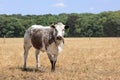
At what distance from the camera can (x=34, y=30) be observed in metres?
14.2

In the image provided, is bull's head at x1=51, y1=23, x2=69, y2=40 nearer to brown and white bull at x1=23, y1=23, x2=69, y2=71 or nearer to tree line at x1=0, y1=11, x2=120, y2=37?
brown and white bull at x1=23, y1=23, x2=69, y2=71

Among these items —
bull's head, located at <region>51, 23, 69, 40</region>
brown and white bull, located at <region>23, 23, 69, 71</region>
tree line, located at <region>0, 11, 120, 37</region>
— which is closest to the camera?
bull's head, located at <region>51, 23, 69, 40</region>

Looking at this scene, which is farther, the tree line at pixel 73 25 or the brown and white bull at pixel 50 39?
the tree line at pixel 73 25

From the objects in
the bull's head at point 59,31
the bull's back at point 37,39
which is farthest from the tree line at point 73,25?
the bull's head at point 59,31

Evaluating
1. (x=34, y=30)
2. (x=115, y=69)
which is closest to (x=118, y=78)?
(x=115, y=69)

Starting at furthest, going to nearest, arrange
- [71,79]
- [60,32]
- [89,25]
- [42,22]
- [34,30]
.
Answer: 1. [89,25]
2. [42,22]
3. [34,30]
4. [60,32]
5. [71,79]

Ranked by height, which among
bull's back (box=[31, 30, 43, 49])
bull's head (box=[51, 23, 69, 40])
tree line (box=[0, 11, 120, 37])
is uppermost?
bull's head (box=[51, 23, 69, 40])

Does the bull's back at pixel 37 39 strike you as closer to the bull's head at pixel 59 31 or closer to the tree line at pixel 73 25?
the bull's head at pixel 59 31

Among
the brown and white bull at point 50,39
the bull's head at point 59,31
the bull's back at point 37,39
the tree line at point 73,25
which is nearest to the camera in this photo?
the bull's head at point 59,31

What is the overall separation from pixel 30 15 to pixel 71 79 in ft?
338

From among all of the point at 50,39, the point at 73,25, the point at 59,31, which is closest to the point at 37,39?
the point at 50,39

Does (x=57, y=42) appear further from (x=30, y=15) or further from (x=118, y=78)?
(x=30, y=15)

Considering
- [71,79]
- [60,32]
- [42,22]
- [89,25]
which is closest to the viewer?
[71,79]

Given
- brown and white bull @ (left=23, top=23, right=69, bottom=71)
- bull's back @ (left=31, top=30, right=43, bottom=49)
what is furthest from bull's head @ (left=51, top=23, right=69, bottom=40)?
bull's back @ (left=31, top=30, right=43, bottom=49)
